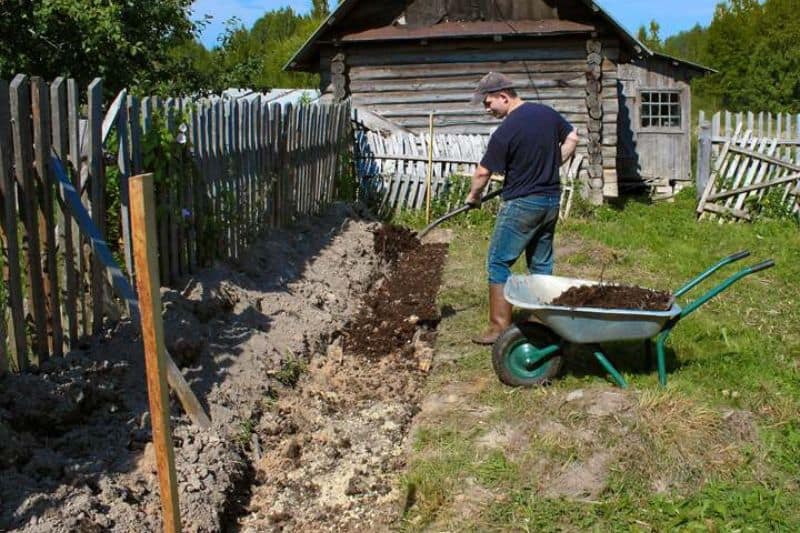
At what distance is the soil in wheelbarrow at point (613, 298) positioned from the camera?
5.06m

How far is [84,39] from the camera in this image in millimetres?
10805

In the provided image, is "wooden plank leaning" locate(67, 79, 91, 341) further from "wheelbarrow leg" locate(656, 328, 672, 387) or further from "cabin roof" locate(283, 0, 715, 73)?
"cabin roof" locate(283, 0, 715, 73)

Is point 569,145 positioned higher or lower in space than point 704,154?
higher

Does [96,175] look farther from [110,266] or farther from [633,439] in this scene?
[633,439]

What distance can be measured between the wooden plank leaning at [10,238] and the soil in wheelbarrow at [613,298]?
3065 millimetres

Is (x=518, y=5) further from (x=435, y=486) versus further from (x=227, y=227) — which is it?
(x=435, y=486)

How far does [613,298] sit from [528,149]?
125 centimetres

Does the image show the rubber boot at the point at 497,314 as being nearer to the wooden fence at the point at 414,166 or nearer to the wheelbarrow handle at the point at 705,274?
the wheelbarrow handle at the point at 705,274

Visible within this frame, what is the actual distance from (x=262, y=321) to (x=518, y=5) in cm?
928

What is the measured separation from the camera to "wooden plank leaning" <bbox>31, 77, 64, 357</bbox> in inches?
172

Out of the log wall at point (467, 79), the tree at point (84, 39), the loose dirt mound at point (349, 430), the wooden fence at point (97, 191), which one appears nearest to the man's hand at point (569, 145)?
the loose dirt mound at point (349, 430)

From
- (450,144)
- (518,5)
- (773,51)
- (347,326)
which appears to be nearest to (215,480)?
(347,326)

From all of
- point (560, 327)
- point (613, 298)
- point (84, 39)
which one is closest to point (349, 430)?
point (560, 327)

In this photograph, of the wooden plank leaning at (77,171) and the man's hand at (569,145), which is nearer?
the wooden plank leaning at (77,171)
